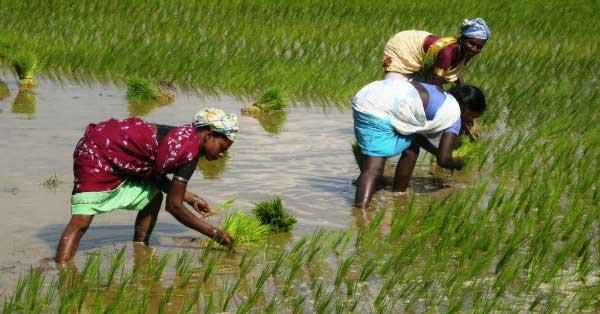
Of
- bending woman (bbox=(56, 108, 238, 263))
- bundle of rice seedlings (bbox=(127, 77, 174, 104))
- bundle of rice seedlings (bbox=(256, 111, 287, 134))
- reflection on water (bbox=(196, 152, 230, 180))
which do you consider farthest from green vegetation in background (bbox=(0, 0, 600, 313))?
reflection on water (bbox=(196, 152, 230, 180))

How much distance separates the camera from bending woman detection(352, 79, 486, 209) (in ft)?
17.3

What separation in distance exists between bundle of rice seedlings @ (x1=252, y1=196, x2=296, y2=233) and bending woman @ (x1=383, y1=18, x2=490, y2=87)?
158 centimetres

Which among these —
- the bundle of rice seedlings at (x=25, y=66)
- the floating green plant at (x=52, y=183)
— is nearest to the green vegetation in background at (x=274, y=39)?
the bundle of rice seedlings at (x=25, y=66)

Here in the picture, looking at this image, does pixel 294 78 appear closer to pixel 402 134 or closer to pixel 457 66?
pixel 457 66

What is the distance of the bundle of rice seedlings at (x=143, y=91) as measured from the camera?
7.50 m

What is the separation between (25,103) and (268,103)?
1.73m

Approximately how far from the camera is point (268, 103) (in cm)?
744

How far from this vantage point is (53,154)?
6.06 meters

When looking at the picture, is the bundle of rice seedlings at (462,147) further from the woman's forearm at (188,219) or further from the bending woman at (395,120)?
the woman's forearm at (188,219)

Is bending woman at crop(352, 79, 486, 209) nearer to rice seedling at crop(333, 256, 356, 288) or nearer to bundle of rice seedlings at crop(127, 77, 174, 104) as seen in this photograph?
rice seedling at crop(333, 256, 356, 288)

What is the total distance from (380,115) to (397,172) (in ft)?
1.71

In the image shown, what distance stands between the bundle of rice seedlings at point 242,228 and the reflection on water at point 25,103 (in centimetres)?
291

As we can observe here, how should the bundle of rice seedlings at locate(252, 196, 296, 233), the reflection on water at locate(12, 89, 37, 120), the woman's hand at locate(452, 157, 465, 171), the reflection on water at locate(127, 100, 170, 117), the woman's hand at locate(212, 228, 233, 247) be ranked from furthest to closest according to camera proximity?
the reflection on water at locate(127, 100, 170, 117) → the reflection on water at locate(12, 89, 37, 120) → the woman's hand at locate(452, 157, 465, 171) → the bundle of rice seedlings at locate(252, 196, 296, 233) → the woman's hand at locate(212, 228, 233, 247)

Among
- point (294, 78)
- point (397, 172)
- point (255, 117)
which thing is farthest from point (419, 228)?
point (294, 78)
